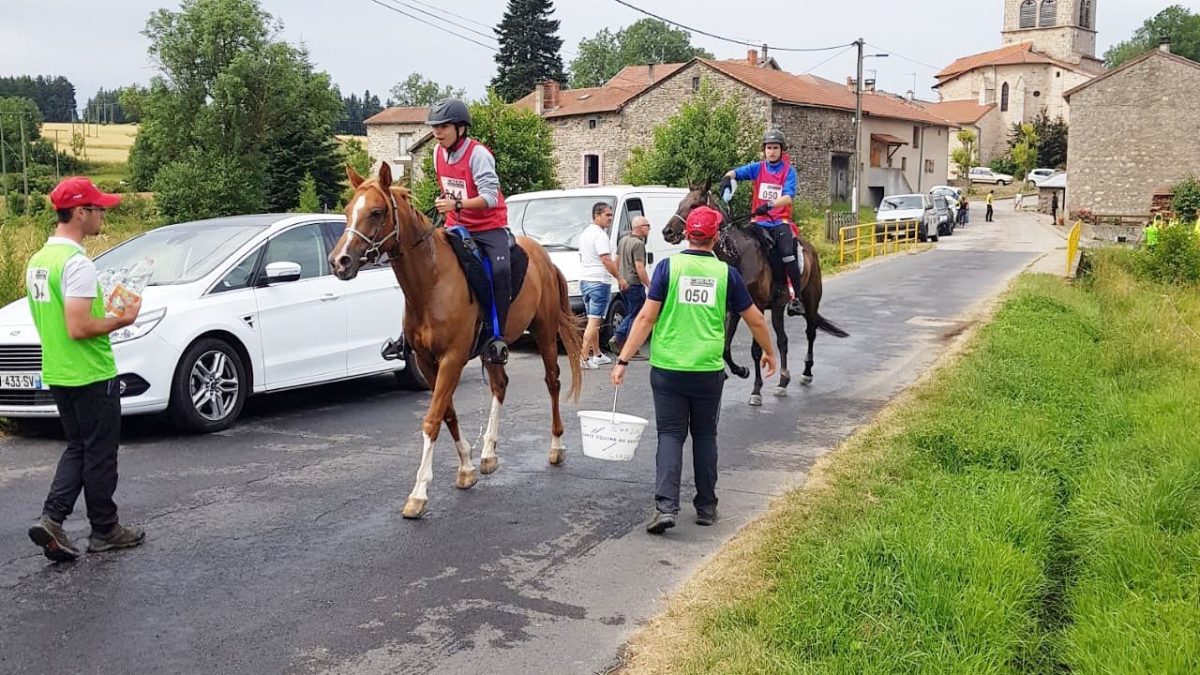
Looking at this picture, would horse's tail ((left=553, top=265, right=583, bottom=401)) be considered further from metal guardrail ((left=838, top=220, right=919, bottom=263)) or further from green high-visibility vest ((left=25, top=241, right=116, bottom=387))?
metal guardrail ((left=838, top=220, right=919, bottom=263))

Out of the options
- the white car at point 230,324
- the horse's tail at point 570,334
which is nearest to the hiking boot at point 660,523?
the horse's tail at point 570,334

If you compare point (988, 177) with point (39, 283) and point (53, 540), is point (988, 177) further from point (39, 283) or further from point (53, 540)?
point (53, 540)

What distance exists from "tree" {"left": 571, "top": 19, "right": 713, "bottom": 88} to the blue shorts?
336 feet

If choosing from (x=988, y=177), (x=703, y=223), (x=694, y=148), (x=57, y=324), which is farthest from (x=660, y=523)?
(x=988, y=177)

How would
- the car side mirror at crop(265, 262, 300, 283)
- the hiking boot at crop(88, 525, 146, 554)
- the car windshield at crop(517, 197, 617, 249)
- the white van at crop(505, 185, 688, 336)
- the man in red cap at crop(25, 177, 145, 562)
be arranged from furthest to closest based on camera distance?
the car windshield at crop(517, 197, 617, 249) < the white van at crop(505, 185, 688, 336) < the car side mirror at crop(265, 262, 300, 283) < the hiking boot at crop(88, 525, 146, 554) < the man in red cap at crop(25, 177, 145, 562)

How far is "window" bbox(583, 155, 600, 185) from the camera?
2424 inches

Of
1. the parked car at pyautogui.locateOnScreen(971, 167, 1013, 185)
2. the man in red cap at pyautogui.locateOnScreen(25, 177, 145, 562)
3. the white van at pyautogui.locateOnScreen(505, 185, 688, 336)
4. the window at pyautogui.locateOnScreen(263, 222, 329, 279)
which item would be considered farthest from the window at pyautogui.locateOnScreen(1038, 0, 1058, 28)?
the man in red cap at pyautogui.locateOnScreen(25, 177, 145, 562)

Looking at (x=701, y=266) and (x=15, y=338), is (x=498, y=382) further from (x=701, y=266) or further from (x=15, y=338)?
(x=15, y=338)

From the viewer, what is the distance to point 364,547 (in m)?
6.15

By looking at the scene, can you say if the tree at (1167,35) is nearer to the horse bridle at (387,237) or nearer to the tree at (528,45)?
the tree at (528,45)

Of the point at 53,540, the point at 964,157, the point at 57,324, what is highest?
the point at 964,157

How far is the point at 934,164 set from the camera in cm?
7569

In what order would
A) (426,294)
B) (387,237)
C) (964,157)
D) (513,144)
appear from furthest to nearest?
(964,157) < (513,144) < (426,294) < (387,237)

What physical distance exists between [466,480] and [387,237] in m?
1.87
